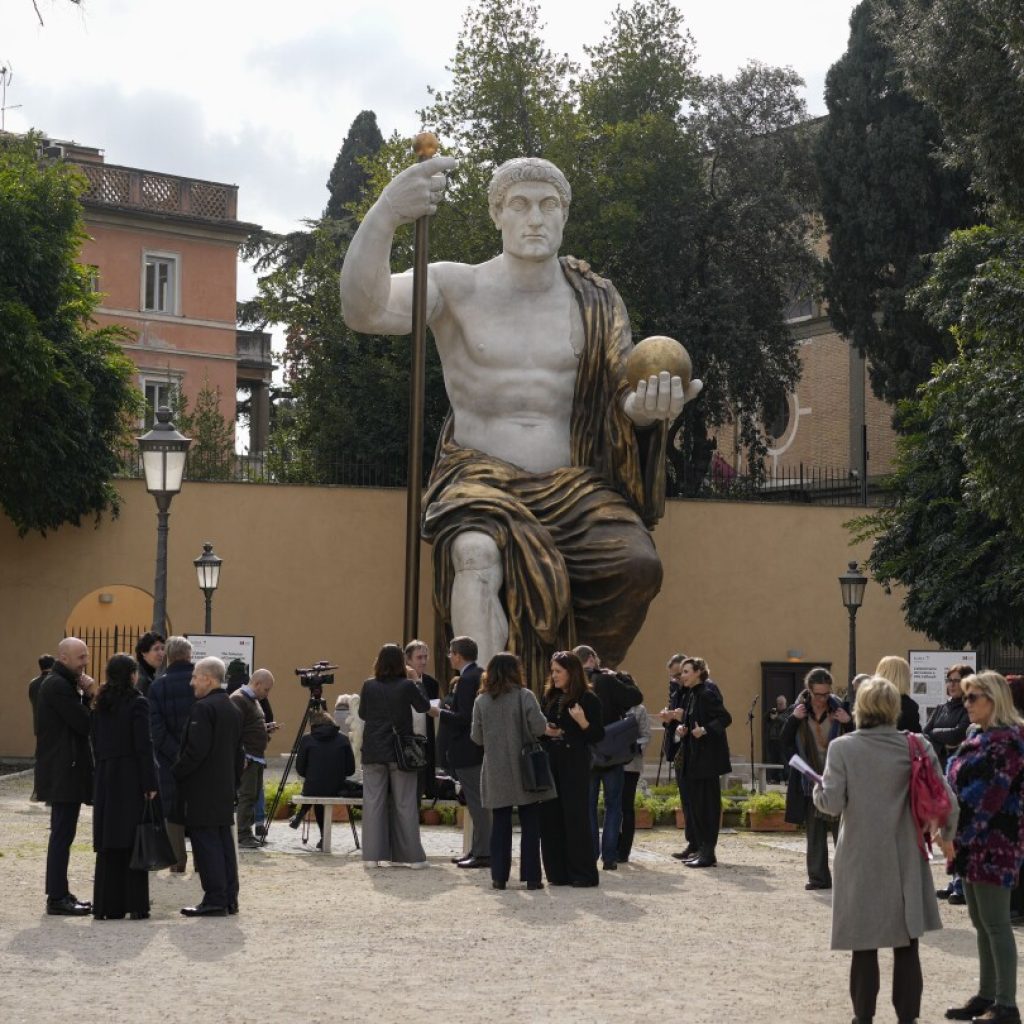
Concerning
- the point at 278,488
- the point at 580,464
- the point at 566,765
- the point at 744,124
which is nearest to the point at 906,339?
the point at 744,124

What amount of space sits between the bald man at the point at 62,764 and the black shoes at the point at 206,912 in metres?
0.57

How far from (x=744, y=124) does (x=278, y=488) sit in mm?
18186

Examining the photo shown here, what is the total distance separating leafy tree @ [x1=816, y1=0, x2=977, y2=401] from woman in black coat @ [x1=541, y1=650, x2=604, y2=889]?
2562 cm

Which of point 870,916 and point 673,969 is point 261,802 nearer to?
point 673,969

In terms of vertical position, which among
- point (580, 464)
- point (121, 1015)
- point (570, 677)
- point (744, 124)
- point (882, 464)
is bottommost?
point (121, 1015)

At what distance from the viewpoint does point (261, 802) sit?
15.1 meters

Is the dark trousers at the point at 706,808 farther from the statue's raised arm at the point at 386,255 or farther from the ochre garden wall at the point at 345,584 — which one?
the ochre garden wall at the point at 345,584

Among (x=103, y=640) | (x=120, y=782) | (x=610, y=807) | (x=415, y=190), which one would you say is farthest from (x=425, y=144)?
(x=103, y=640)

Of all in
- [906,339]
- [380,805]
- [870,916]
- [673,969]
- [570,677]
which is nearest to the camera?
[870,916]

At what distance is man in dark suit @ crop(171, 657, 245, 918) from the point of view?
34.4 feet

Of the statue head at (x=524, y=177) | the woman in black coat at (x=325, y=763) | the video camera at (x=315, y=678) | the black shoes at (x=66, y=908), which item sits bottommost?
the black shoes at (x=66, y=908)

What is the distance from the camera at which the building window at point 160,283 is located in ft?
152

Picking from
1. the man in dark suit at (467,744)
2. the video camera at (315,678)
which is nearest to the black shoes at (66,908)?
the man in dark suit at (467,744)

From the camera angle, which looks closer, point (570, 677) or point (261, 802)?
point (570, 677)
